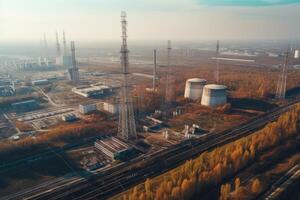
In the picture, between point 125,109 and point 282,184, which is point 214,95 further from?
point 282,184

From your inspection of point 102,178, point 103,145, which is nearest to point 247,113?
point 103,145

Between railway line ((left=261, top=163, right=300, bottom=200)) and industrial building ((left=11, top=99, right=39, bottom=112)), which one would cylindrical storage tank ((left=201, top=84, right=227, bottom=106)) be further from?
industrial building ((left=11, top=99, right=39, bottom=112))

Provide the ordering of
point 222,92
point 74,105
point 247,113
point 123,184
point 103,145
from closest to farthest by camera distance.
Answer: point 123,184 < point 103,145 < point 247,113 < point 222,92 < point 74,105

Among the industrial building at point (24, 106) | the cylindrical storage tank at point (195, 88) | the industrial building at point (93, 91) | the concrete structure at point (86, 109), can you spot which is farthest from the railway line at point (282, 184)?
the industrial building at point (24, 106)

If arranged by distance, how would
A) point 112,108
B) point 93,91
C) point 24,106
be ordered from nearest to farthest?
point 112,108 → point 24,106 → point 93,91

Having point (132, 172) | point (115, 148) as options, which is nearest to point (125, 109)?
point (115, 148)

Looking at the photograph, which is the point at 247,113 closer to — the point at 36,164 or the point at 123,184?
the point at 123,184
